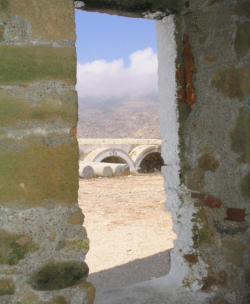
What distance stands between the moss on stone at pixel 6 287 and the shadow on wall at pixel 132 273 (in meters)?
1.77

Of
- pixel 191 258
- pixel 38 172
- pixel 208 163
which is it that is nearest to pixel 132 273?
pixel 191 258

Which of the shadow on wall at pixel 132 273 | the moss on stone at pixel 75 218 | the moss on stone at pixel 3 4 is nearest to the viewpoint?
the moss on stone at pixel 3 4

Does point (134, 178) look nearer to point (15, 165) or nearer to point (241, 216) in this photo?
point (241, 216)

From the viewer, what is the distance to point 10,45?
4.62ft

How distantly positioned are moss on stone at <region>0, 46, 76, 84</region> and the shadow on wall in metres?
2.22

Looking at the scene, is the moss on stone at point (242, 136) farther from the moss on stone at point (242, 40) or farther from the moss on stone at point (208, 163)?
the moss on stone at point (242, 40)

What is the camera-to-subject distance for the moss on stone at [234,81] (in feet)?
6.88

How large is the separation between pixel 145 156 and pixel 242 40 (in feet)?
41.9

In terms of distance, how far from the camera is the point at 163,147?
2400 mm

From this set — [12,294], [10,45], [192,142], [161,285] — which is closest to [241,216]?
[192,142]

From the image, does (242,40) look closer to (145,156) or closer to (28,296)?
(28,296)

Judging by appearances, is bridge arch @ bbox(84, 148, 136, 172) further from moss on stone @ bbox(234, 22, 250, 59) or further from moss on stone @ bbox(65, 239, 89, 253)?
moss on stone @ bbox(65, 239, 89, 253)

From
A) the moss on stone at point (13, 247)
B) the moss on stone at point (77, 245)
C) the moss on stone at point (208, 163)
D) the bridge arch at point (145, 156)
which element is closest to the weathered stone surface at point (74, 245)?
the moss on stone at point (77, 245)

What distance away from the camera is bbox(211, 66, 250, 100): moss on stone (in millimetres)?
2096
